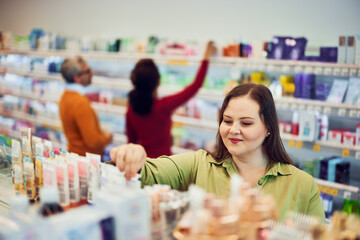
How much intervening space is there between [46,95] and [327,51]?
511 centimetres

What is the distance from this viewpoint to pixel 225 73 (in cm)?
550

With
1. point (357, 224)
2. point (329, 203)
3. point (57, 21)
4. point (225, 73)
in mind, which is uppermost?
point (57, 21)

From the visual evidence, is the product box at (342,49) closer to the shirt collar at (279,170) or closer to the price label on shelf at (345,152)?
the price label on shelf at (345,152)

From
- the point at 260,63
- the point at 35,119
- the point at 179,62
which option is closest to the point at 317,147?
the point at 260,63

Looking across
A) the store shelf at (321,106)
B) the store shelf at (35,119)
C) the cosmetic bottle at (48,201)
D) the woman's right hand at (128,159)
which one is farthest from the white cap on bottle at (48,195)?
the store shelf at (35,119)

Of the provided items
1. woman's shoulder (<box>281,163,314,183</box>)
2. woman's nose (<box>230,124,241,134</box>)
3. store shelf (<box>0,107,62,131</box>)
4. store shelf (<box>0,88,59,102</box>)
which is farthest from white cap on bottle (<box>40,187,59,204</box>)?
store shelf (<box>0,88,59,102</box>)

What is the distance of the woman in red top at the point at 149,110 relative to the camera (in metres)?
3.82

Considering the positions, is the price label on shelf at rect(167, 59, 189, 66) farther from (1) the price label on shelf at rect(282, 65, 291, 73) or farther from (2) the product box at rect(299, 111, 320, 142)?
(2) the product box at rect(299, 111, 320, 142)

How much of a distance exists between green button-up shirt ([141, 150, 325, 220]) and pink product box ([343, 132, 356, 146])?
209 cm

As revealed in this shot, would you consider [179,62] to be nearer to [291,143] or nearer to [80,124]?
[80,124]

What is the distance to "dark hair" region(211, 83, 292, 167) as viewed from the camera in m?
2.13

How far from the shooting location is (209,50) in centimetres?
480

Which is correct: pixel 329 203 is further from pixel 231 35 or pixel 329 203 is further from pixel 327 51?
pixel 231 35

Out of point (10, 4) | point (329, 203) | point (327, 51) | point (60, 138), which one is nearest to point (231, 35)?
point (327, 51)
